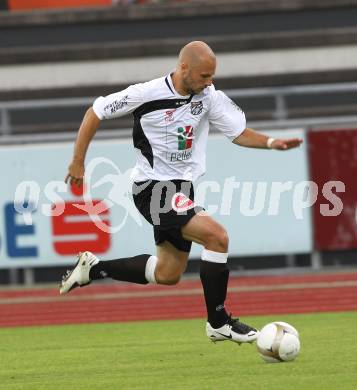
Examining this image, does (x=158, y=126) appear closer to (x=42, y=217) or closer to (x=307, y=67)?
(x=42, y=217)

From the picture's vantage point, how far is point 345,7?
20.4 metres

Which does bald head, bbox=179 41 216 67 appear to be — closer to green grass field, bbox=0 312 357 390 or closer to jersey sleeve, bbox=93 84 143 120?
jersey sleeve, bbox=93 84 143 120

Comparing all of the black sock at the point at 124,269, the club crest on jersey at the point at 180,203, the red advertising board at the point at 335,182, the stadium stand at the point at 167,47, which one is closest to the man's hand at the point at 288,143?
the club crest on jersey at the point at 180,203

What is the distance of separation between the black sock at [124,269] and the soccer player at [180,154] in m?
0.11

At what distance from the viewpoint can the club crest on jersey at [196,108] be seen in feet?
30.2

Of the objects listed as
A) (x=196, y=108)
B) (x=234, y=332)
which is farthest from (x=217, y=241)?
(x=196, y=108)

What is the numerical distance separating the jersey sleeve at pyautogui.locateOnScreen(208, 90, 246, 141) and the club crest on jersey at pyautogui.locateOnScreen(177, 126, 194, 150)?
10.0 inches

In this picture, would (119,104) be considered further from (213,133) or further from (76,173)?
(213,133)

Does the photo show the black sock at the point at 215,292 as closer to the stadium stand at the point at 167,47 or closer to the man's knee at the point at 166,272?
the man's knee at the point at 166,272

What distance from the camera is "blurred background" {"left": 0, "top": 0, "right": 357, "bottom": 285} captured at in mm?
15398

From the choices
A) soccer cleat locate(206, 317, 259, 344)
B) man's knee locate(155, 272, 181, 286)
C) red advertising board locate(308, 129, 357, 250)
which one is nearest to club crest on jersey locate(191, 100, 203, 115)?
man's knee locate(155, 272, 181, 286)

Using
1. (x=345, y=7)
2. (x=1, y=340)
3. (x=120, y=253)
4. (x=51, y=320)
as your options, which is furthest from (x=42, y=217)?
(x=345, y=7)

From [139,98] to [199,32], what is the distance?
1189 centimetres

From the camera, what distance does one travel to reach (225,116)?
941 centimetres
